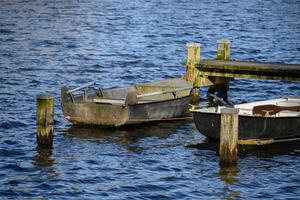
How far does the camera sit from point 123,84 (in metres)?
43.9

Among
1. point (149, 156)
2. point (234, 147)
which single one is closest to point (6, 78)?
point (149, 156)

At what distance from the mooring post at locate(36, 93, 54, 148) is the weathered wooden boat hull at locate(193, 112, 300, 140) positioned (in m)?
4.59

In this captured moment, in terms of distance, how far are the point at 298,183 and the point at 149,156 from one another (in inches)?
190

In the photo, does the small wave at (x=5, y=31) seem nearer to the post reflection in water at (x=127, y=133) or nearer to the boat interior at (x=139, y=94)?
the boat interior at (x=139, y=94)

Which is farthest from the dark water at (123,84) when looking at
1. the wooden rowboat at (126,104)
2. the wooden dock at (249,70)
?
the wooden dock at (249,70)

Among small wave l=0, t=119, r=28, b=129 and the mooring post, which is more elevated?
the mooring post

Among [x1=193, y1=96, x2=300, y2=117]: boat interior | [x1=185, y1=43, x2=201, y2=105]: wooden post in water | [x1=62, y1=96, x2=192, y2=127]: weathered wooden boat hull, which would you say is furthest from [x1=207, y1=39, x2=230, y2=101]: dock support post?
[x1=62, y1=96, x2=192, y2=127]: weathered wooden boat hull

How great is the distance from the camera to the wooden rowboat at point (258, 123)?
97.8 feet

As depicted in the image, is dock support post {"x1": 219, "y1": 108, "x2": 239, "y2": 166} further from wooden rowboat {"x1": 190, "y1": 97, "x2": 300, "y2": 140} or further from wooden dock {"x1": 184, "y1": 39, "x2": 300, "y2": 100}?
wooden dock {"x1": 184, "y1": 39, "x2": 300, "y2": 100}

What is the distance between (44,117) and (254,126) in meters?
6.40

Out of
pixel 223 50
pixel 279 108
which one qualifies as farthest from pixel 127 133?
pixel 223 50

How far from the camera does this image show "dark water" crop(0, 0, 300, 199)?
1051 inches

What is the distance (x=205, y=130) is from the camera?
3020 centimetres

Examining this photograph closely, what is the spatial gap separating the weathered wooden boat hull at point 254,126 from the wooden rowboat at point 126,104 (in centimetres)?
259
